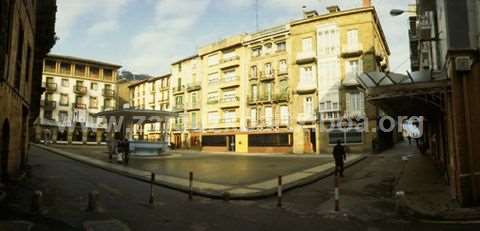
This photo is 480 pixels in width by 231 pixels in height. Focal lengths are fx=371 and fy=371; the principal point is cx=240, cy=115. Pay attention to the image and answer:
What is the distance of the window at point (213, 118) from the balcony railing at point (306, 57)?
556 inches

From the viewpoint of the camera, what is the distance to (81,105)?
63.3m

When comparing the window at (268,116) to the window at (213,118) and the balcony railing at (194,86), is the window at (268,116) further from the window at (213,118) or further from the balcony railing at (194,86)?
the balcony railing at (194,86)

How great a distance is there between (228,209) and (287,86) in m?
→ 30.8

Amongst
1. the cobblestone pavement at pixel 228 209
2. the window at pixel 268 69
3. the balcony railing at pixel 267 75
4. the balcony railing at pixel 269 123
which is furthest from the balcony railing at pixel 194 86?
the cobblestone pavement at pixel 228 209

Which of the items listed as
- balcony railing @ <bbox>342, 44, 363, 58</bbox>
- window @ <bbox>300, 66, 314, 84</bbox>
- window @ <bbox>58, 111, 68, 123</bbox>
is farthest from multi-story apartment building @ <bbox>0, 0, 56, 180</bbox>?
window @ <bbox>58, 111, 68, 123</bbox>

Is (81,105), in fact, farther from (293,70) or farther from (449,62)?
(449,62)

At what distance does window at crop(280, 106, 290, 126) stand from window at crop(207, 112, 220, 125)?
10147 mm

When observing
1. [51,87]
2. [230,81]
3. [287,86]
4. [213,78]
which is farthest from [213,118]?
[51,87]

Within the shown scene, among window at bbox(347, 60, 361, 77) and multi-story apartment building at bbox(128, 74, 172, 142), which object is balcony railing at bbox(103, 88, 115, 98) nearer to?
multi-story apartment building at bbox(128, 74, 172, 142)

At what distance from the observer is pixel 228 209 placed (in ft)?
33.2

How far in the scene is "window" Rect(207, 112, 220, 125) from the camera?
47513 mm

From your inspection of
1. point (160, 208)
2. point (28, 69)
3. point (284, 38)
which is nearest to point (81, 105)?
point (284, 38)

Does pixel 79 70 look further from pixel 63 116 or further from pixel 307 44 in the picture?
pixel 307 44

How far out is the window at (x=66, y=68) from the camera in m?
61.5
